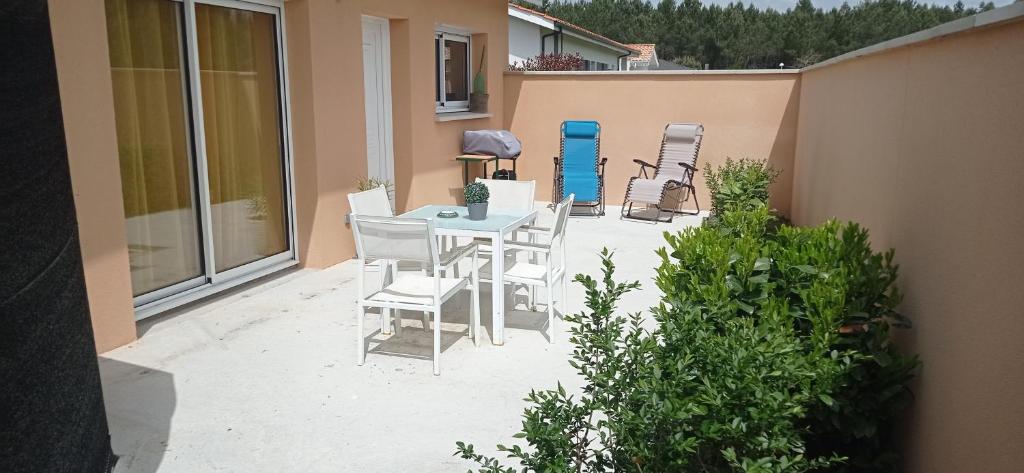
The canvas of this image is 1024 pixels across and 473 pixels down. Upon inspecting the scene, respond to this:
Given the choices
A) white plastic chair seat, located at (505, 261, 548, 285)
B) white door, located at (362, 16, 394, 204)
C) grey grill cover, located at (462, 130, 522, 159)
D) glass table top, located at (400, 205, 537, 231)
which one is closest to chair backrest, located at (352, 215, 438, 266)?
glass table top, located at (400, 205, 537, 231)

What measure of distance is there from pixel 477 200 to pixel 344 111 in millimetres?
2421

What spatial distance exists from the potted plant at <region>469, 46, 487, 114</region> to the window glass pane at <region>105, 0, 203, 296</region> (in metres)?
5.30

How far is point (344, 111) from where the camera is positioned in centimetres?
700

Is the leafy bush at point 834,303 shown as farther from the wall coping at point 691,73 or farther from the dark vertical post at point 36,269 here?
the wall coping at point 691,73

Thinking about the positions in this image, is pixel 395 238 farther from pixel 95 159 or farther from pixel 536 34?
pixel 536 34

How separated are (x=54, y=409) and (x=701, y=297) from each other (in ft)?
7.22

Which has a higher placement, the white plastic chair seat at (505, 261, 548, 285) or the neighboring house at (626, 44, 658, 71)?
the neighboring house at (626, 44, 658, 71)

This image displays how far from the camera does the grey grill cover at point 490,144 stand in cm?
964

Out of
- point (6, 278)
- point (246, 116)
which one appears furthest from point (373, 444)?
point (246, 116)

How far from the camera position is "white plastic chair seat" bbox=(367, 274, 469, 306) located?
14.7 feet

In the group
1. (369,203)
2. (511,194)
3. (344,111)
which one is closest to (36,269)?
(369,203)

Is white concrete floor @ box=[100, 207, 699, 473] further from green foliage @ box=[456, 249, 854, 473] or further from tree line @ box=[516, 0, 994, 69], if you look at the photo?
tree line @ box=[516, 0, 994, 69]

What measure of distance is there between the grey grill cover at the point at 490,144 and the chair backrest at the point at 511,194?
3.69 metres

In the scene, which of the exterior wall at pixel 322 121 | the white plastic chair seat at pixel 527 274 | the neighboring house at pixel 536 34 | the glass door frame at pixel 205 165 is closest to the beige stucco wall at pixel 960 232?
the white plastic chair seat at pixel 527 274
